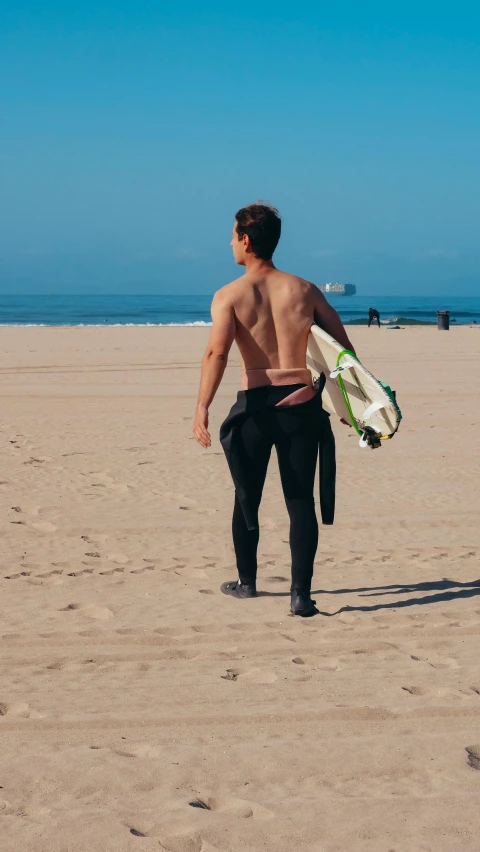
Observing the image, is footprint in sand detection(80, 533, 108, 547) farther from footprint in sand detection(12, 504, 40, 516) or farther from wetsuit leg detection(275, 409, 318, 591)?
wetsuit leg detection(275, 409, 318, 591)

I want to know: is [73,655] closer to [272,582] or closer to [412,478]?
[272,582]

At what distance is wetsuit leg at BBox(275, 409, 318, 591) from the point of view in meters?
4.61

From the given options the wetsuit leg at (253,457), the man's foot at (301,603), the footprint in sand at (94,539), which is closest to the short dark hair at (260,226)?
the wetsuit leg at (253,457)

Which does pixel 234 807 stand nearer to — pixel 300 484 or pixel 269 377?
pixel 300 484

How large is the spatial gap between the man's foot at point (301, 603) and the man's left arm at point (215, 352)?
866 millimetres

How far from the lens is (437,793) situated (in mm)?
2904

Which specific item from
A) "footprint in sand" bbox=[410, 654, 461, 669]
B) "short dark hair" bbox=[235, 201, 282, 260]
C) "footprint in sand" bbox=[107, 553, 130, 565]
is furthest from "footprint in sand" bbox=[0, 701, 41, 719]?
"short dark hair" bbox=[235, 201, 282, 260]

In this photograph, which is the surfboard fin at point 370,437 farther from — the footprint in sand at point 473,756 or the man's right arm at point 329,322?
the footprint in sand at point 473,756

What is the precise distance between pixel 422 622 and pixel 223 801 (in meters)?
1.96

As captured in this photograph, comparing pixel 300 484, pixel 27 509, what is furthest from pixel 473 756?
pixel 27 509

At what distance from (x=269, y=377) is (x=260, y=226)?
2.40 ft

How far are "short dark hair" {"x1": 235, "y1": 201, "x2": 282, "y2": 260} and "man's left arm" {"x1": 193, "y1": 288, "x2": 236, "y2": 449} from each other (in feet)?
0.91

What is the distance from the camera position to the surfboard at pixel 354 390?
4.50m

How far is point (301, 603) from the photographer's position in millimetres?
4664
